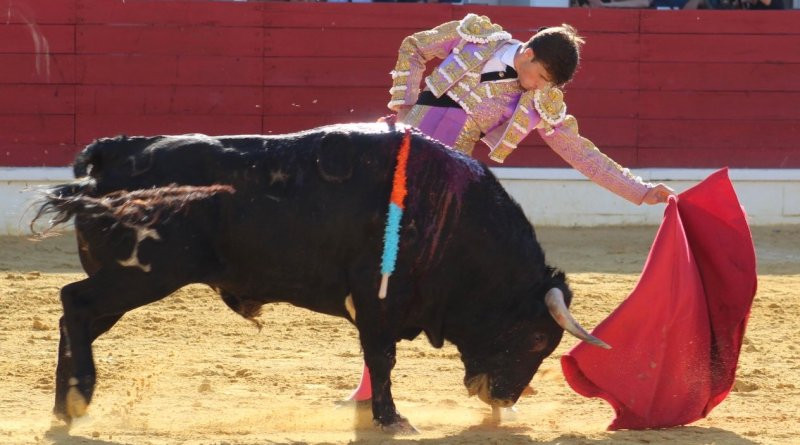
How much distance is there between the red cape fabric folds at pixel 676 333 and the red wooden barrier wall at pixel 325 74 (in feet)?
13.9

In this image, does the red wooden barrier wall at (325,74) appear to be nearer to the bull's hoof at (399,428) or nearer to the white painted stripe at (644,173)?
the white painted stripe at (644,173)

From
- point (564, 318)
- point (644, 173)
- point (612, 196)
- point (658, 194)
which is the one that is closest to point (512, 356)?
point (564, 318)

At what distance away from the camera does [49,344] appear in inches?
192

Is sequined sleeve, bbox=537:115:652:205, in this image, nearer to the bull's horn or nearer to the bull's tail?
the bull's horn

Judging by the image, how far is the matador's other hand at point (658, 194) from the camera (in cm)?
404

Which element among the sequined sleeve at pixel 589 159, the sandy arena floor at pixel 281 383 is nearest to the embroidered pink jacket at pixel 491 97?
the sequined sleeve at pixel 589 159

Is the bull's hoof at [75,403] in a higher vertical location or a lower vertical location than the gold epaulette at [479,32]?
lower

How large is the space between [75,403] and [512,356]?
4.10 ft

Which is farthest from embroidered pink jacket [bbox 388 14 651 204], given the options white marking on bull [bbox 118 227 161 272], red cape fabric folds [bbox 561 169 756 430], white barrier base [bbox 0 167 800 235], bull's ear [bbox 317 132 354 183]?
white barrier base [bbox 0 167 800 235]

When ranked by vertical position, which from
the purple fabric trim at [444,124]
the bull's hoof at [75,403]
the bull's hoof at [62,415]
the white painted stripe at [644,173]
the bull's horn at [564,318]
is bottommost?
the bull's hoof at [62,415]

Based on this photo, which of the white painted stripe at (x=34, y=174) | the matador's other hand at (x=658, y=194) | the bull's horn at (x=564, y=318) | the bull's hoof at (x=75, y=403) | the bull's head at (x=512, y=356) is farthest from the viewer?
the white painted stripe at (x=34, y=174)

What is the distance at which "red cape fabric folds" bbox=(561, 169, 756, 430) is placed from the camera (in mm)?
3855

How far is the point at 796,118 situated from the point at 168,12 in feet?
13.1

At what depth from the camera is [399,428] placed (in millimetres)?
3695
